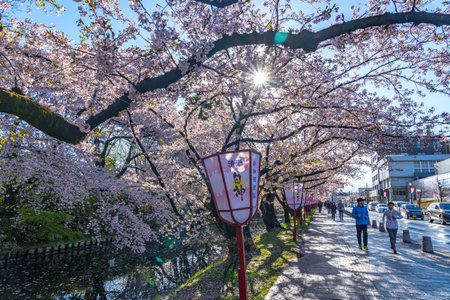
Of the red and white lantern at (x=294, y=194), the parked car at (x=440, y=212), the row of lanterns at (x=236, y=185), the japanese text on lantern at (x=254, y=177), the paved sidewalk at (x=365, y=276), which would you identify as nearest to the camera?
the row of lanterns at (x=236, y=185)

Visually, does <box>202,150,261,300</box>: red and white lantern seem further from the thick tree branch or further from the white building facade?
the white building facade

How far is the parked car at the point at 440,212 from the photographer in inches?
879

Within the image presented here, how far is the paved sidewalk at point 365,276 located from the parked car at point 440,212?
611 inches

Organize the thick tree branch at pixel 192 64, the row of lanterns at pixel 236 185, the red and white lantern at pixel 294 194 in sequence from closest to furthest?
the thick tree branch at pixel 192 64 < the row of lanterns at pixel 236 185 < the red and white lantern at pixel 294 194

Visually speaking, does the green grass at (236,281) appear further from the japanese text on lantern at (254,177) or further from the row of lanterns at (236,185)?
the japanese text on lantern at (254,177)

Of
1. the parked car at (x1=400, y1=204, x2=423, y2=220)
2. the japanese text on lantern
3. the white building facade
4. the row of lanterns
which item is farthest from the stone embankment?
the white building facade

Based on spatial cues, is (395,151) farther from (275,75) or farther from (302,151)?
(275,75)

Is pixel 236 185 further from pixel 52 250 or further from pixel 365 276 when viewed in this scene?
pixel 52 250

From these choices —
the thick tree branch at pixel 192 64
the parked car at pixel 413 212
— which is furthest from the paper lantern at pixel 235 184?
the parked car at pixel 413 212

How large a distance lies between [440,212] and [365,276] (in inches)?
834

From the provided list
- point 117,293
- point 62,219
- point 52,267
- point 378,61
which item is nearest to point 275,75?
point 378,61

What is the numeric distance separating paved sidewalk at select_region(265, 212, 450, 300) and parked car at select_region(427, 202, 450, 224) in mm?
15527

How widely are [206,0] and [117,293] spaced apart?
9.54m

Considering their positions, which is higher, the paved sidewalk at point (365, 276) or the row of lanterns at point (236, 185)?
the row of lanterns at point (236, 185)
